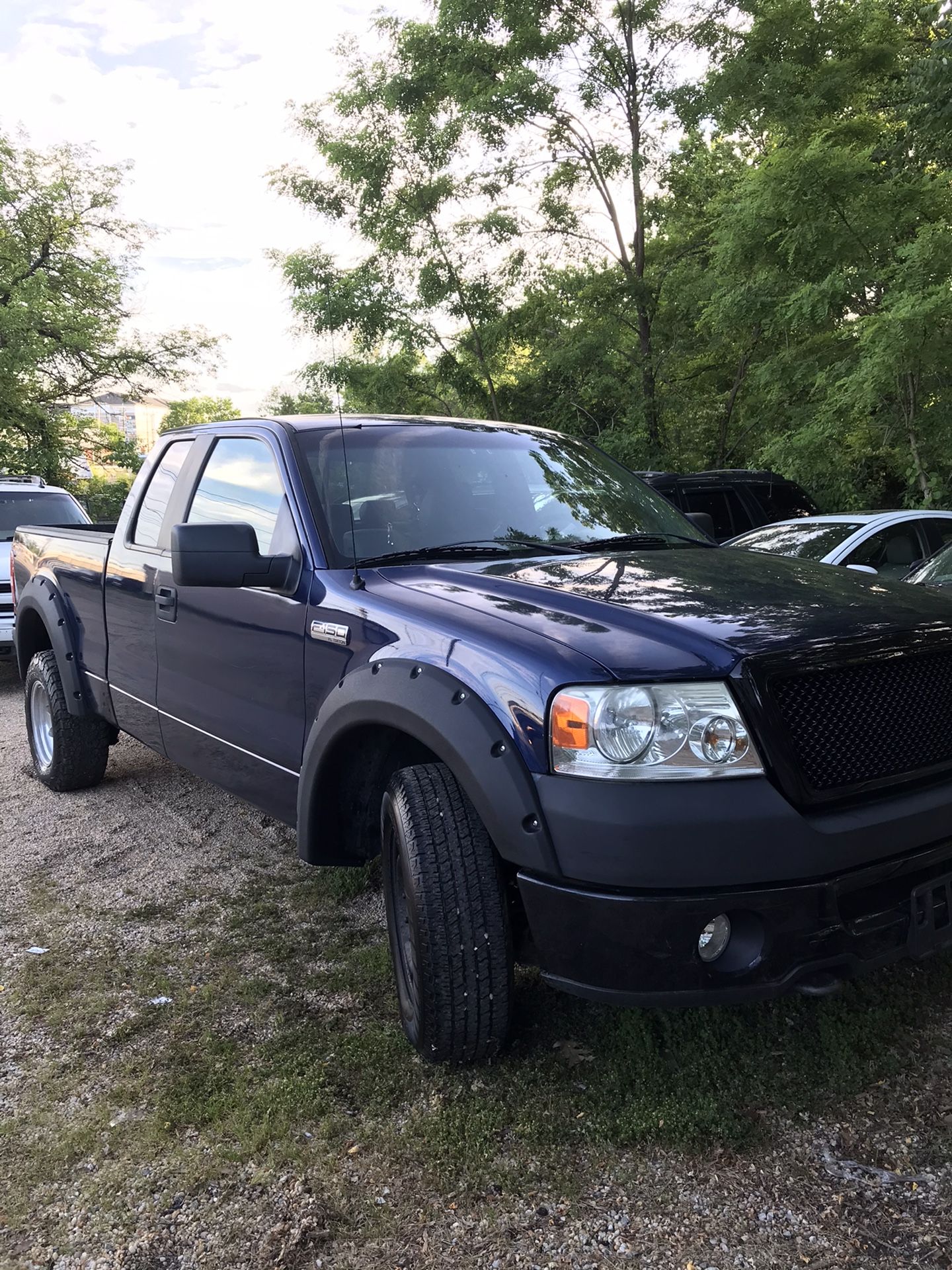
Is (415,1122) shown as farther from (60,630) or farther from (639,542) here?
(60,630)

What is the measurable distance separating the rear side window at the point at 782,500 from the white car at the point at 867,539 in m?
3.16

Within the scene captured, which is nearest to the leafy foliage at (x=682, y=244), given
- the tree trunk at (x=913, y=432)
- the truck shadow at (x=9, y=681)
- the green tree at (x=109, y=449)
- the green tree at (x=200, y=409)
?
the tree trunk at (x=913, y=432)

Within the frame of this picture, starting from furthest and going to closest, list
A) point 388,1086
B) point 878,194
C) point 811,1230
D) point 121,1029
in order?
1. point 878,194
2. point 121,1029
3. point 388,1086
4. point 811,1230

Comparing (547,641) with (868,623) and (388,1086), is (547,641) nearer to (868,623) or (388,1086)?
(868,623)

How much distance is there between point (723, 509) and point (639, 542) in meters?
8.12

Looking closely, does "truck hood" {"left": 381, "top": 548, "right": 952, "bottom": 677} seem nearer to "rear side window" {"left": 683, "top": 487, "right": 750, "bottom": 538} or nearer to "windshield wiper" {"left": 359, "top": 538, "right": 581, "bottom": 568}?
"windshield wiper" {"left": 359, "top": 538, "right": 581, "bottom": 568}

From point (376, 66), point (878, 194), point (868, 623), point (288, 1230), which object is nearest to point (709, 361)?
point (878, 194)

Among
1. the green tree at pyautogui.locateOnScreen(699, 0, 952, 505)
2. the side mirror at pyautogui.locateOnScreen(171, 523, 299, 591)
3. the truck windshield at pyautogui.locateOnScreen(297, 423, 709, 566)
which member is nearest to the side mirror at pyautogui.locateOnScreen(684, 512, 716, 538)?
the truck windshield at pyautogui.locateOnScreen(297, 423, 709, 566)

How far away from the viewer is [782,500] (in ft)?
38.1

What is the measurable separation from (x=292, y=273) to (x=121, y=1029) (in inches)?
761

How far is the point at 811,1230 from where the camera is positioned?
6.69 feet

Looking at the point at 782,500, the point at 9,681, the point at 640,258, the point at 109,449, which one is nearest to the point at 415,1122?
the point at 9,681

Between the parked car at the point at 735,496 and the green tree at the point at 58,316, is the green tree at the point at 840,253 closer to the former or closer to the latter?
the parked car at the point at 735,496

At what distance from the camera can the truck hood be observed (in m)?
2.22
